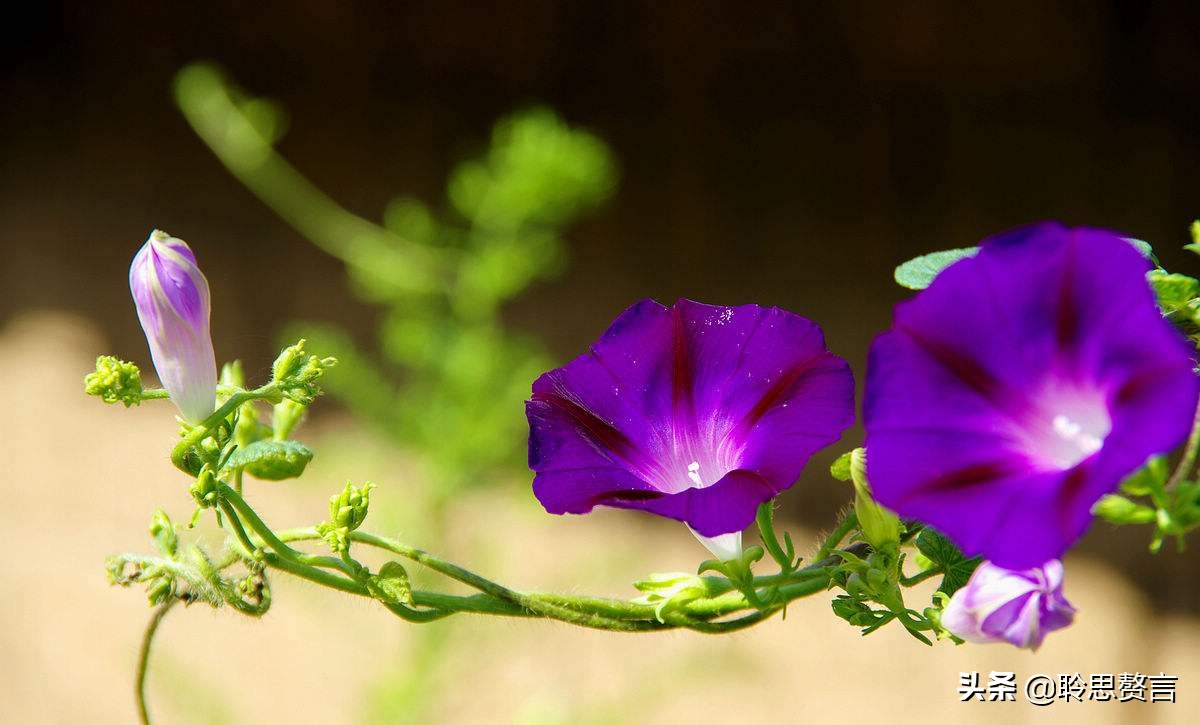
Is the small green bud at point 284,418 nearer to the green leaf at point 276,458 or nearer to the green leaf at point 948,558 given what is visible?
the green leaf at point 276,458

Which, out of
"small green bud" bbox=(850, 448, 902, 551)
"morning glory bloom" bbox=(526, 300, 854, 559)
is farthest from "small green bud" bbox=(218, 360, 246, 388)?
"small green bud" bbox=(850, 448, 902, 551)

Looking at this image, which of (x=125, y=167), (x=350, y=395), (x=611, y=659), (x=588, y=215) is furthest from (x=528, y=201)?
(x=125, y=167)

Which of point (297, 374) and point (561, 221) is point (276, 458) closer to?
point (297, 374)

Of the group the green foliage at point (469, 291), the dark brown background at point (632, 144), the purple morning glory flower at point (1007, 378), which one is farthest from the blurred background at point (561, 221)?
the purple morning glory flower at point (1007, 378)

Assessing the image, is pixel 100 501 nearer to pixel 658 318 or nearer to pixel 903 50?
pixel 903 50

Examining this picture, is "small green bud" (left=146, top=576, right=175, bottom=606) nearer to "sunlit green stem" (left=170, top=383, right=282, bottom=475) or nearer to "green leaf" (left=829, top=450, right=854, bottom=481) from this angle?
"sunlit green stem" (left=170, top=383, right=282, bottom=475)
